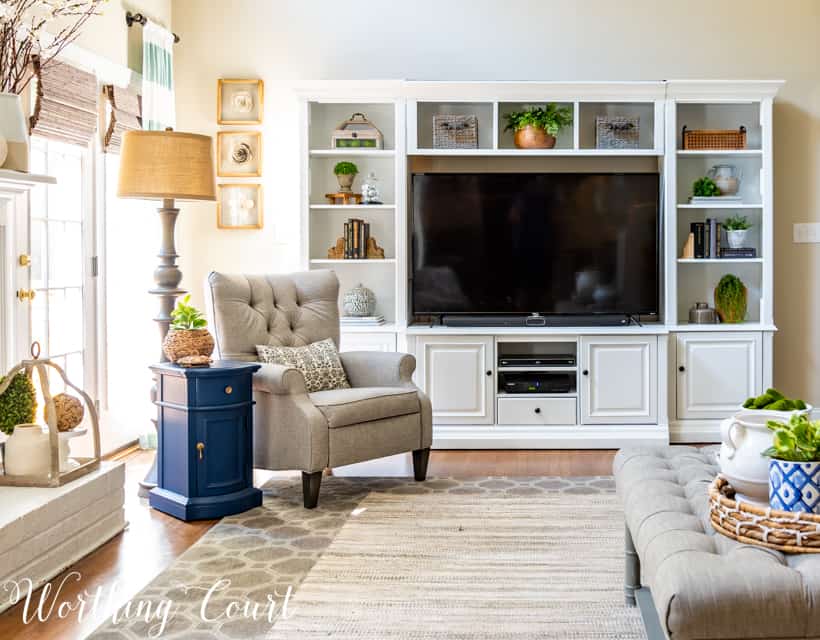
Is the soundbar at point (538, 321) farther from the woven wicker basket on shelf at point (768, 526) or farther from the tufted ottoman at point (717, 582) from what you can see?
the woven wicker basket on shelf at point (768, 526)

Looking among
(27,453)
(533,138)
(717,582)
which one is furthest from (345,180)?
(717,582)

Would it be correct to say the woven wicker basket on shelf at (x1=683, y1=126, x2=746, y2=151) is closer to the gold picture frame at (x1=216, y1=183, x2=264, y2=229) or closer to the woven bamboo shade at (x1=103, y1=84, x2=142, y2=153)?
the gold picture frame at (x1=216, y1=183, x2=264, y2=229)

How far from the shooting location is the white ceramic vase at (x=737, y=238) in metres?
5.47

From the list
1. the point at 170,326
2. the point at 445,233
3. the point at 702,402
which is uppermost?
the point at 445,233

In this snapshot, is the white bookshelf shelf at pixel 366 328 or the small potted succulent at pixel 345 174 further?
the small potted succulent at pixel 345 174

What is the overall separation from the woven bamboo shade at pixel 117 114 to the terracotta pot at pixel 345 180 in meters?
1.22

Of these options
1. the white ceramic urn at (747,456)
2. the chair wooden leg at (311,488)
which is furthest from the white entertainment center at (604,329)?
the white ceramic urn at (747,456)

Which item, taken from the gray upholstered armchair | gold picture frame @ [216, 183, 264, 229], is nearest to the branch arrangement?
the gray upholstered armchair

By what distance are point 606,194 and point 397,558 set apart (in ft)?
9.73

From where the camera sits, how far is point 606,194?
5469mm

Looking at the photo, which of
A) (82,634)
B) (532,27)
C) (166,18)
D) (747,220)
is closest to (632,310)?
(747,220)

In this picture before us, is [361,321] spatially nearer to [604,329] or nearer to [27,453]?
[604,329]

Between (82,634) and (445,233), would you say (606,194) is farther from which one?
(82,634)

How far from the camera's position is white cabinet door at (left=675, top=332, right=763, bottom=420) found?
5355 mm
